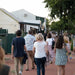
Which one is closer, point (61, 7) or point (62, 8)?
point (62, 8)

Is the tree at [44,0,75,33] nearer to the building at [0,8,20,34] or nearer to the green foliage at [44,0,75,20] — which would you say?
the green foliage at [44,0,75,20]

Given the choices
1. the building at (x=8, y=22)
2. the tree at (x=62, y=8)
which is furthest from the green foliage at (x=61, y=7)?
the building at (x=8, y=22)

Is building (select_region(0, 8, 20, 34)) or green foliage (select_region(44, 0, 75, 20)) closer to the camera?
green foliage (select_region(44, 0, 75, 20))

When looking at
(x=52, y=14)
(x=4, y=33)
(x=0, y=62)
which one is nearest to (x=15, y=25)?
(x=52, y=14)

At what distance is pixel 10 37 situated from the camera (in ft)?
65.9

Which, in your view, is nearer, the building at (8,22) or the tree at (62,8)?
the tree at (62,8)

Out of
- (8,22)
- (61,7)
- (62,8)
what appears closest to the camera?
(62,8)

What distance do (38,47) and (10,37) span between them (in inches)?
456

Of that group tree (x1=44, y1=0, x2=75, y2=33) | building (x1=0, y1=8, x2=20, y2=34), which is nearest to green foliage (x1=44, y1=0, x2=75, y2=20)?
tree (x1=44, y1=0, x2=75, y2=33)

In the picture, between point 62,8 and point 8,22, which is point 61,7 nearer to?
point 62,8

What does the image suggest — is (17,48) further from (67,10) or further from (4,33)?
(67,10)

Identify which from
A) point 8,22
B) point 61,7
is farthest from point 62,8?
point 8,22

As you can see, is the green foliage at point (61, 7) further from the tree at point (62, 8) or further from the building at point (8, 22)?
the building at point (8, 22)

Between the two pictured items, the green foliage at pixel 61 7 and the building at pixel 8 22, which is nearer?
the green foliage at pixel 61 7
